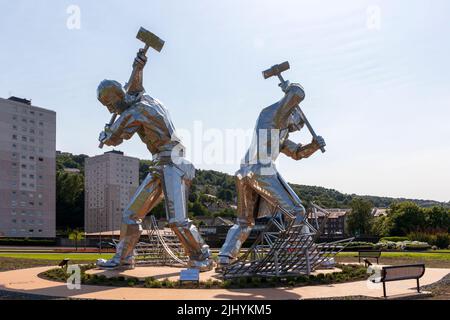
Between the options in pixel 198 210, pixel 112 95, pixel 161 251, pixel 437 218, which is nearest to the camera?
pixel 112 95

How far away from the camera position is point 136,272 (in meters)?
17.3

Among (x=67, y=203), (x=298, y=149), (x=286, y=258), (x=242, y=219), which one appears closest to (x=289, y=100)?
(x=298, y=149)

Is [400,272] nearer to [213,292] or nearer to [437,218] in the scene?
[213,292]

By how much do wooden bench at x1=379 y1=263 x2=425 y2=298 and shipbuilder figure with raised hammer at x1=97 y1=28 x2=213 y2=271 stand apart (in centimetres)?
673

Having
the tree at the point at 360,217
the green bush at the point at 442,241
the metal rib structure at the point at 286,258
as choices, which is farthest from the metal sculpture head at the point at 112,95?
the tree at the point at 360,217

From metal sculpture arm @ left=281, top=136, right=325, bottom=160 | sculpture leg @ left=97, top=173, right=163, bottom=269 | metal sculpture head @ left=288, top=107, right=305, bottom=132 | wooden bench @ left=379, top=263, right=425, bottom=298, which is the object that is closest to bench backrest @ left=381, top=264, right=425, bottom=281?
wooden bench @ left=379, top=263, right=425, bottom=298

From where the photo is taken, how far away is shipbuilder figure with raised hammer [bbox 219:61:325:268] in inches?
668

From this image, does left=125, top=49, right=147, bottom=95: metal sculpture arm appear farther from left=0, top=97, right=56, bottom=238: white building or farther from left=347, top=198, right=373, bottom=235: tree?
left=347, top=198, right=373, bottom=235: tree

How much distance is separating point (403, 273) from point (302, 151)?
7.85 meters

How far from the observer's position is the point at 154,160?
17594mm

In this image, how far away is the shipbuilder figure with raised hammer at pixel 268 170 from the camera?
1697 cm

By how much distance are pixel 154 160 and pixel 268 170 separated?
4068 millimetres
